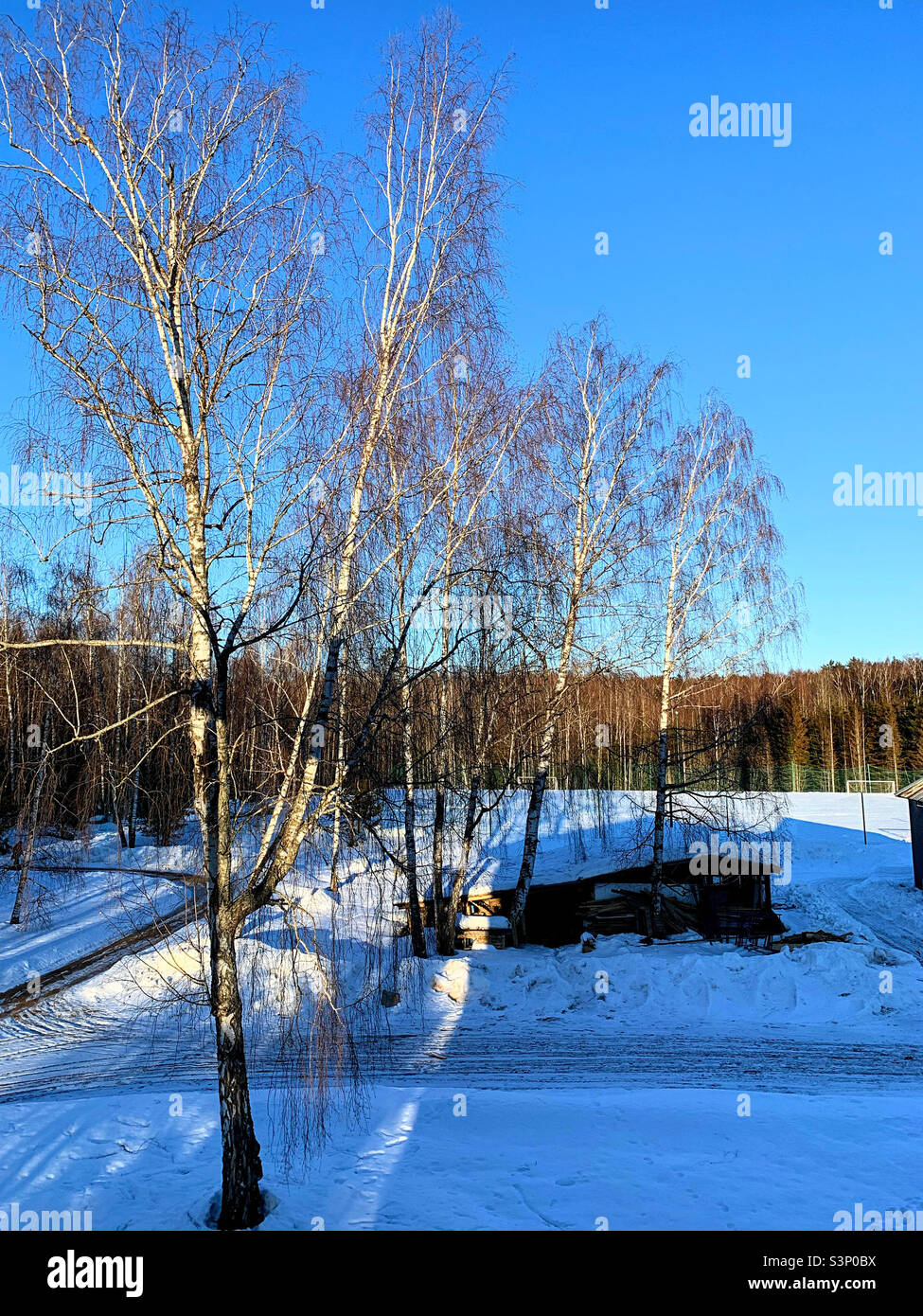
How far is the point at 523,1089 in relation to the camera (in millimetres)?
9812

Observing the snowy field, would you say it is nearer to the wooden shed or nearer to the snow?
the snow

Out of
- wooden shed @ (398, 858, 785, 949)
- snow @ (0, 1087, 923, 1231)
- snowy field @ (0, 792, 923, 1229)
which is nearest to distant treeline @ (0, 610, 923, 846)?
snowy field @ (0, 792, 923, 1229)

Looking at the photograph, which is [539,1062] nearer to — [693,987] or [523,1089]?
[523,1089]

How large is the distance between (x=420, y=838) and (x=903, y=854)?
20.9 metres

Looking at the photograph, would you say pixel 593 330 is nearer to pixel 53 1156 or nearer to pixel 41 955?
pixel 53 1156

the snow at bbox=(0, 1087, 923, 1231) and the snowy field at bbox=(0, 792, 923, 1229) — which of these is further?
the snowy field at bbox=(0, 792, 923, 1229)

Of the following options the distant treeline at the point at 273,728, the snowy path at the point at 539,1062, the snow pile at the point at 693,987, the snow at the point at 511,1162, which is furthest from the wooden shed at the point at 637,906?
the snow at the point at 511,1162

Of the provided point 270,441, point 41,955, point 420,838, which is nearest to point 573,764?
point 420,838

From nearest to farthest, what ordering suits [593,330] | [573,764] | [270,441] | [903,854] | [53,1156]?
[270,441]
[53,1156]
[593,330]
[573,764]
[903,854]

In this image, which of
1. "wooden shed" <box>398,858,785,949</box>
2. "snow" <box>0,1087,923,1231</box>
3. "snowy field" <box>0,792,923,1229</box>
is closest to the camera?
"snow" <box>0,1087,923,1231</box>

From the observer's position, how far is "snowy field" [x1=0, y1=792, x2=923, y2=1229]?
6.73 metres
